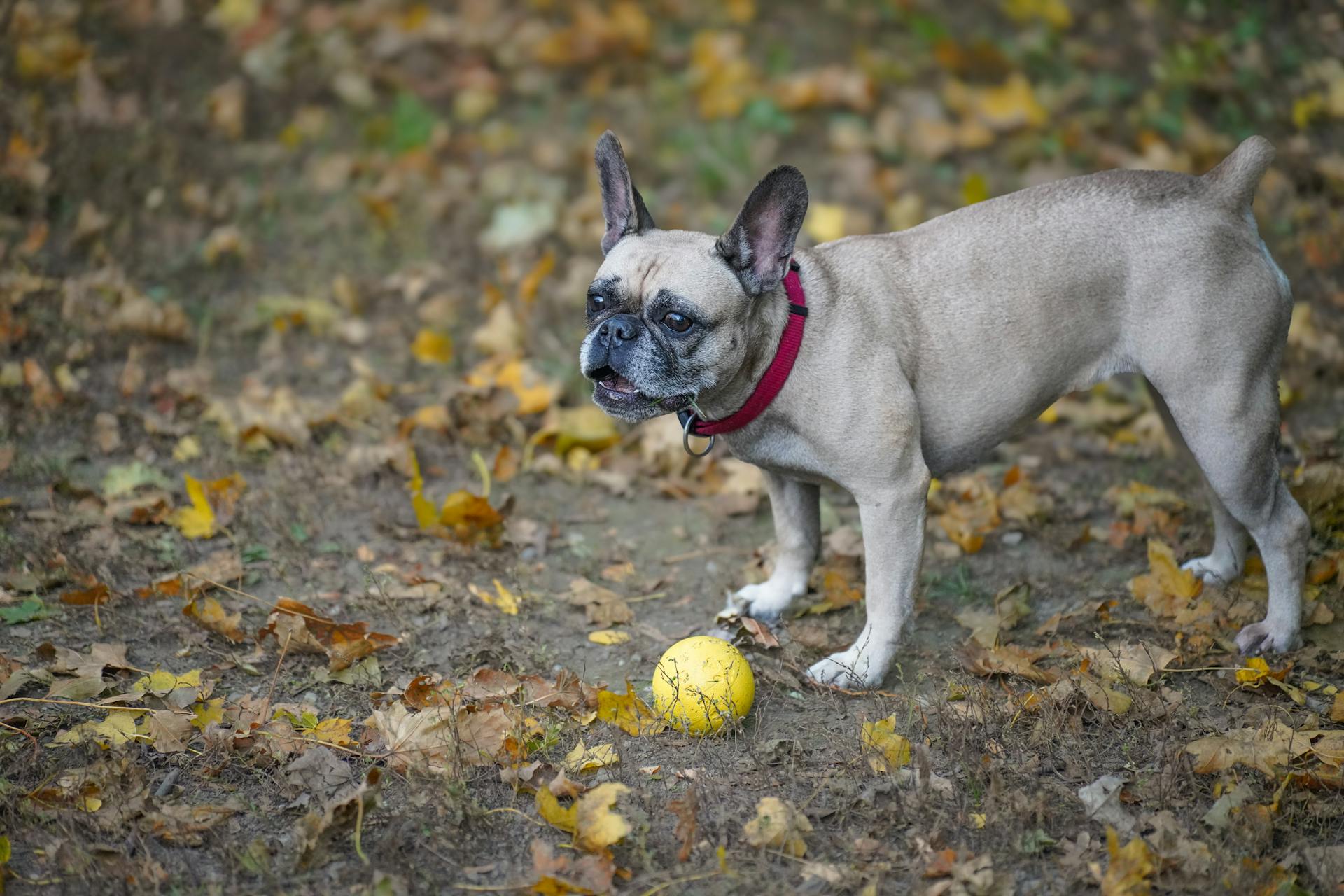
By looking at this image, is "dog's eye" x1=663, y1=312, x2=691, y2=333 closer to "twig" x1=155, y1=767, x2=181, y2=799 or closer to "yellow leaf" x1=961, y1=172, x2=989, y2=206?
"twig" x1=155, y1=767, x2=181, y2=799

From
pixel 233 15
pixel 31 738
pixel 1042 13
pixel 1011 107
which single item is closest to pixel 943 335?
pixel 31 738

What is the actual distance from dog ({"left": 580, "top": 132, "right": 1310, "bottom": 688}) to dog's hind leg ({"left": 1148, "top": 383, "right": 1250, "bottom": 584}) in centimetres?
36

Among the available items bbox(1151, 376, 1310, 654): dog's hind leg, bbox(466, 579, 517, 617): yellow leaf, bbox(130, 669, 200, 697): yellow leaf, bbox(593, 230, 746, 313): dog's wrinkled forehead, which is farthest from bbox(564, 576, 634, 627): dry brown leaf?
bbox(1151, 376, 1310, 654): dog's hind leg

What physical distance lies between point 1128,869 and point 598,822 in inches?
62.2

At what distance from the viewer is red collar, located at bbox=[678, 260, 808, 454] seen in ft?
14.3

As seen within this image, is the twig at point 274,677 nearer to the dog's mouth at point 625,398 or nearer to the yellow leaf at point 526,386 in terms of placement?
the dog's mouth at point 625,398

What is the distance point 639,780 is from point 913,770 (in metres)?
0.93

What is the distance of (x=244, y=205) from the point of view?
8.47m

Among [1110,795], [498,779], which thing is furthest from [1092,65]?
[498,779]

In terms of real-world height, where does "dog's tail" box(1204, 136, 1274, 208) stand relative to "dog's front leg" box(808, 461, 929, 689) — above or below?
above

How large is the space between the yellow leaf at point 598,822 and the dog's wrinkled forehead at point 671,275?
5.56 ft

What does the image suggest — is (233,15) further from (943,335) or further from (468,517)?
(943,335)

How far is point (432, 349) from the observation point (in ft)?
23.9

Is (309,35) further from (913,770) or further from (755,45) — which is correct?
(913,770)
